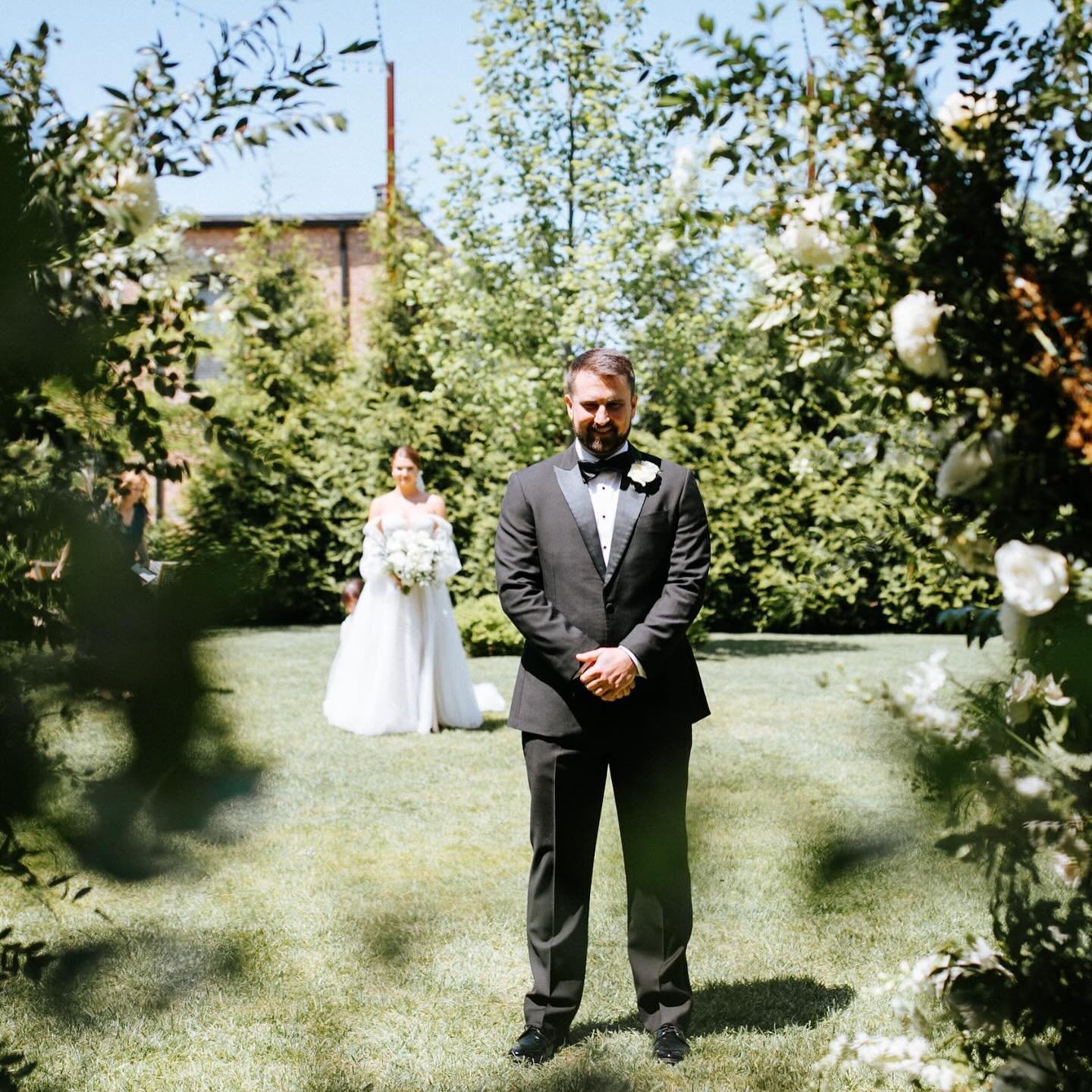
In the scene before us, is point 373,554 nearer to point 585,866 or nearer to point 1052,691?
point 585,866

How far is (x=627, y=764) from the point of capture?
3.75m

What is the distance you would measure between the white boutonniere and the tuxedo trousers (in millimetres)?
727

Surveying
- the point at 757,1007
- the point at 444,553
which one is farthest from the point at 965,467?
the point at 444,553

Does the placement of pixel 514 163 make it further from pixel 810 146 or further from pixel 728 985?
pixel 810 146

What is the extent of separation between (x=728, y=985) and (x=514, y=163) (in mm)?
11641

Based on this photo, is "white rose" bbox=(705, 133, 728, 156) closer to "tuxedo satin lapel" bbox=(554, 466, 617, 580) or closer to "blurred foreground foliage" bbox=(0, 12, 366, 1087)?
"blurred foreground foliage" bbox=(0, 12, 366, 1087)

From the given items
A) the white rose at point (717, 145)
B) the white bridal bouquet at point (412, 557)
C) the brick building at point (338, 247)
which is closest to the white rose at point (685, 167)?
the white rose at point (717, 145)

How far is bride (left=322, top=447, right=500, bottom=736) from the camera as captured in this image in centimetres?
978

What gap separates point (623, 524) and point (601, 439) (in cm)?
27

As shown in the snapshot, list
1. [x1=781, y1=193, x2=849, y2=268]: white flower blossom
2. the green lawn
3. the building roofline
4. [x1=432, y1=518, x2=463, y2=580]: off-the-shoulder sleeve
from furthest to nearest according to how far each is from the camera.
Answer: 1. the building roofline
2. [x1=432, y1=518, x2=463, y2=580]: off-the-shoulder sleeve
3. the green lawn
4. [x1=781, y1=193, x2=849, y2=268]: white flower blossom

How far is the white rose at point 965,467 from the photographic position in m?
1.72

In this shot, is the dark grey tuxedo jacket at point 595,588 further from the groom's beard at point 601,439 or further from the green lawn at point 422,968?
the green lawn at point 422,968

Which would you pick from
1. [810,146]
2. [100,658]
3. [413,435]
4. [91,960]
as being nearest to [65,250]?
[100,658]

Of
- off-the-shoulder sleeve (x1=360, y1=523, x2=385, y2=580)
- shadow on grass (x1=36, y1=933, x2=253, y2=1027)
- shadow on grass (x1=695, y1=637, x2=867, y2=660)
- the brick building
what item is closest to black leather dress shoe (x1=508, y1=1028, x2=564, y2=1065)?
shadow on grass (x1=36, y1=933, x2=253, y2=1027)
